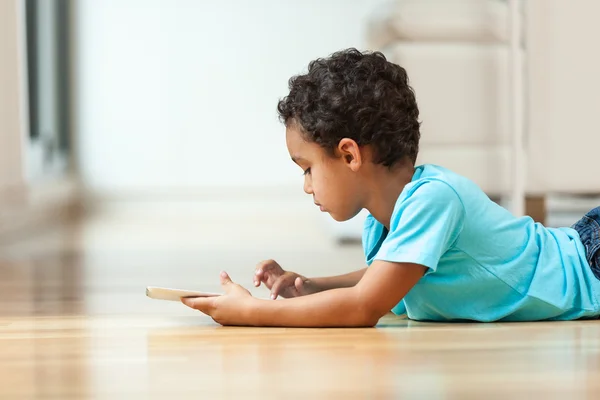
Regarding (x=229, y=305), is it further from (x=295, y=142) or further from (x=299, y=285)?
(x=295, y=142)

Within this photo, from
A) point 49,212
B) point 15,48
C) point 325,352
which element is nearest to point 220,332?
point 325,352

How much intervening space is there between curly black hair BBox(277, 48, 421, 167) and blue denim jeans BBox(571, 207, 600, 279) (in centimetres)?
26

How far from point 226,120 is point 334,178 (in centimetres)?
377

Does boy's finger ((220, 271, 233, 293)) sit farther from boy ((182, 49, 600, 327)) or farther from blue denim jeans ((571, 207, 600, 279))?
blue denim jeans ((571, 207, 600, 279))

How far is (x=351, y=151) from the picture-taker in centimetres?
114

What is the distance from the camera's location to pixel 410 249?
3.45 feet

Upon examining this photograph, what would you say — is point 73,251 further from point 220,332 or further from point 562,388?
point 562,388

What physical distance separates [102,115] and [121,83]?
0.20m

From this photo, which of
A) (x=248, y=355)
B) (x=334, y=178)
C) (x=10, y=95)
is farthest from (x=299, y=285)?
(x=10, y=95)

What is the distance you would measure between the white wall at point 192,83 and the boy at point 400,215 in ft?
12.0

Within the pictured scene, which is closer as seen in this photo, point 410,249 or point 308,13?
point 410,249

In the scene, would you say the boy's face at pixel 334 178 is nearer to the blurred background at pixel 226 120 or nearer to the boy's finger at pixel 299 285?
the boy's finger at pixel 299 285

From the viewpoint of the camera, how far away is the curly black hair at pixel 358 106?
1.14 meters

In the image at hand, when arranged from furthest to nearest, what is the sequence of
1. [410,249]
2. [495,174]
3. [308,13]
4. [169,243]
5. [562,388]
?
[308,13] → [169,243] → [495,174] → [410,249] → [562,388]
